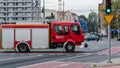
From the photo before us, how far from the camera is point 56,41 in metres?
38.1

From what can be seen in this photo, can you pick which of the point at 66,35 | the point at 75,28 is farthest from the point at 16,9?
the point at 66,35

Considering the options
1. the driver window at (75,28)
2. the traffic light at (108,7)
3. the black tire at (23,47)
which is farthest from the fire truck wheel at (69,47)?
the traffic light at (108,7)

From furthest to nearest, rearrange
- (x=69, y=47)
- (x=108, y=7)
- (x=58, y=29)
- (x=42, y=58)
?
(x=58, y=29)
(x=69, y=47)
(x=42, y=58)
(x=108, y=7)

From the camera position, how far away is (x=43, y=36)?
3825cm

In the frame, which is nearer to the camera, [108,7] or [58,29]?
[108,7]

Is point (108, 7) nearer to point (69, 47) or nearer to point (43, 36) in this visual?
point (69, 47)

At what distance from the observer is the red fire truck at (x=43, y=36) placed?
38.1 metres

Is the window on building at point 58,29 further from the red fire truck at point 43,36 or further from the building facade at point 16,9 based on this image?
the building facade at point 16,9

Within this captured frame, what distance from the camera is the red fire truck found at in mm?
38094

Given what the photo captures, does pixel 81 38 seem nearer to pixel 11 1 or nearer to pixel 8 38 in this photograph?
pixel 8 38

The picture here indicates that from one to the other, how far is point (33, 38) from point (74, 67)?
15486 millimetres

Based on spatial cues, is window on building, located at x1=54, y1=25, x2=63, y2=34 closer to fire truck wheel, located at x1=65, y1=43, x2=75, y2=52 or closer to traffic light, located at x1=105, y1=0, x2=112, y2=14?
fire truck wheel, located at x1=65, y1=43, x2=75, y2=52

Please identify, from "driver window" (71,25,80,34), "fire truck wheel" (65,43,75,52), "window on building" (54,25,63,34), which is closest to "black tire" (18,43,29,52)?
"window on building" (54,25,63,34)

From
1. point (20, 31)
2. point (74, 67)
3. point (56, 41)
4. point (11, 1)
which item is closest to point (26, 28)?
point (20, 31)
